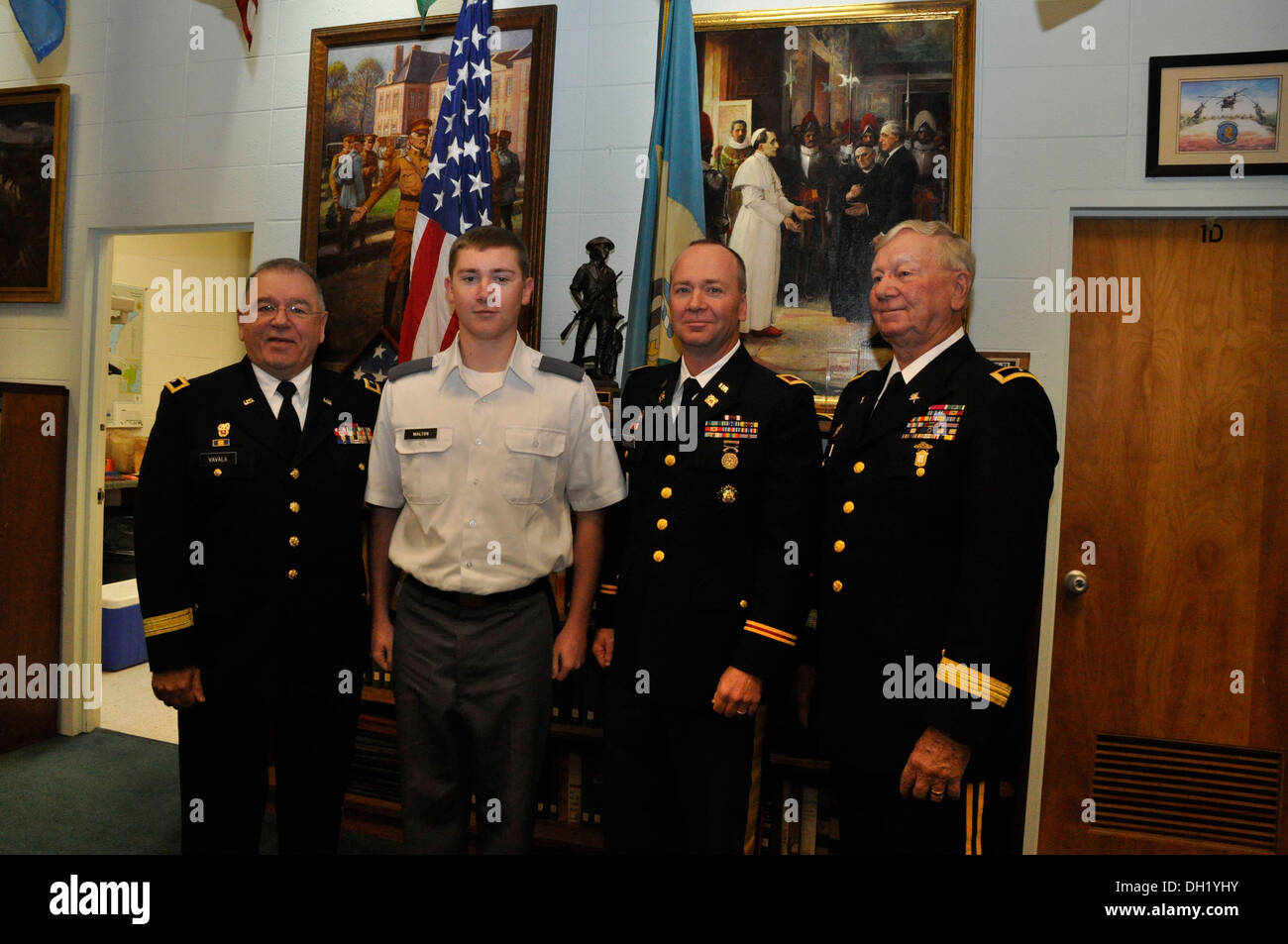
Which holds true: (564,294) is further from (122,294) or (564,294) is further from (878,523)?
(122,294)

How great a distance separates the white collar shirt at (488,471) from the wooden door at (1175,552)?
5.92 feet

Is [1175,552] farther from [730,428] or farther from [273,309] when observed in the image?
[273,309]

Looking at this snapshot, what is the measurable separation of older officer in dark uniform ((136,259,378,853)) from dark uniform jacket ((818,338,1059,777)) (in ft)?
3.82

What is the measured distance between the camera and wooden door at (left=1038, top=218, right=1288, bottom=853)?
8.77 feet

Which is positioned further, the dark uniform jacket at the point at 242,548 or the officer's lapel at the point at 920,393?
the dark uniform jacket at the point at 242,548

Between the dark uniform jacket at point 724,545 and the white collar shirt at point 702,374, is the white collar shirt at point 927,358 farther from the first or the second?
the white collar shirt at point 702,374

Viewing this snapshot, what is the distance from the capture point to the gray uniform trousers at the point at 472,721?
1.79 metres

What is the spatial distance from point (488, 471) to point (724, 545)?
1.80 ft

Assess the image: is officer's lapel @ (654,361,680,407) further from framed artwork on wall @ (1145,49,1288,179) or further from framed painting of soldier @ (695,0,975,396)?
framed artwork on wall @ (1145,49,1288,179)

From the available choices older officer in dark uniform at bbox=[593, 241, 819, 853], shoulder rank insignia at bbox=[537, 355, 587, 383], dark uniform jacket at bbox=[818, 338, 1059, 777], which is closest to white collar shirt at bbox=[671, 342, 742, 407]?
older officer in dark uniform at bbox=[593, 241, 819, 853]

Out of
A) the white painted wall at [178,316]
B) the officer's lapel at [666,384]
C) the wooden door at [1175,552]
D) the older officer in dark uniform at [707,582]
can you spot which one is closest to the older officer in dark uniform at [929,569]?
the older officer in dark uniform at [707,582]

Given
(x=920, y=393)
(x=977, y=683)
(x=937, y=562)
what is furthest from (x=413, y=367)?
(x=977, y=683)

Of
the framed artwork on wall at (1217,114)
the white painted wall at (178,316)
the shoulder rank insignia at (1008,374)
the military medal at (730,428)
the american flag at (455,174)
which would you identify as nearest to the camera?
the shoulder rank insignia at (1008,374)

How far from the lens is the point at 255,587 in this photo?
76.9 inches
